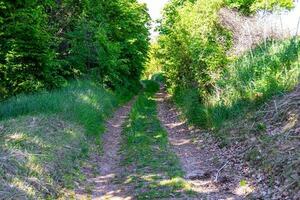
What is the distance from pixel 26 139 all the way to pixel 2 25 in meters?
5.87

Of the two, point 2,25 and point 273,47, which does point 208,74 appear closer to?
point 273,47

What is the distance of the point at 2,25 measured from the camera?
40.9 ft

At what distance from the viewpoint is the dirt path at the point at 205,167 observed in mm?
6977

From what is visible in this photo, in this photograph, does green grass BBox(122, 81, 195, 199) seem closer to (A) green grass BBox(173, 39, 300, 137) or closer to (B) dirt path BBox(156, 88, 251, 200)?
(B) dirt path BBox(156, 88, 251, 200)

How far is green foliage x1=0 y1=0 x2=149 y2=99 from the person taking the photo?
12664 mm

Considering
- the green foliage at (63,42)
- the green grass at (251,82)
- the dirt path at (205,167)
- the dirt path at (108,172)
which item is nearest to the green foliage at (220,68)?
the green grass at (251,82)

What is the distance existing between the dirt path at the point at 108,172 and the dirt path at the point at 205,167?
1.49 meters

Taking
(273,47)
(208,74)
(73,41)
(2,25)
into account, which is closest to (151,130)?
(208,74)

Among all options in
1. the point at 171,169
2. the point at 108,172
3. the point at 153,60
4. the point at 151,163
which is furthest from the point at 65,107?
the point at 153,60

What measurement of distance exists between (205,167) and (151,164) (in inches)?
49.3

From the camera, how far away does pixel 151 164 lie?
347 inches

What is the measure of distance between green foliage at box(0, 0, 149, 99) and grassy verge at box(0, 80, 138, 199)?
119cm

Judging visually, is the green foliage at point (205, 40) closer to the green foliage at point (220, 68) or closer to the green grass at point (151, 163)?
the green foliage at point (220, 68)

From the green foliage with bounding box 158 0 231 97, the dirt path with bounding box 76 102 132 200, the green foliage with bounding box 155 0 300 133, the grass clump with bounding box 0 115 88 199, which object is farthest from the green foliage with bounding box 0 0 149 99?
the green foliage with bounding box 158 0 231 97
